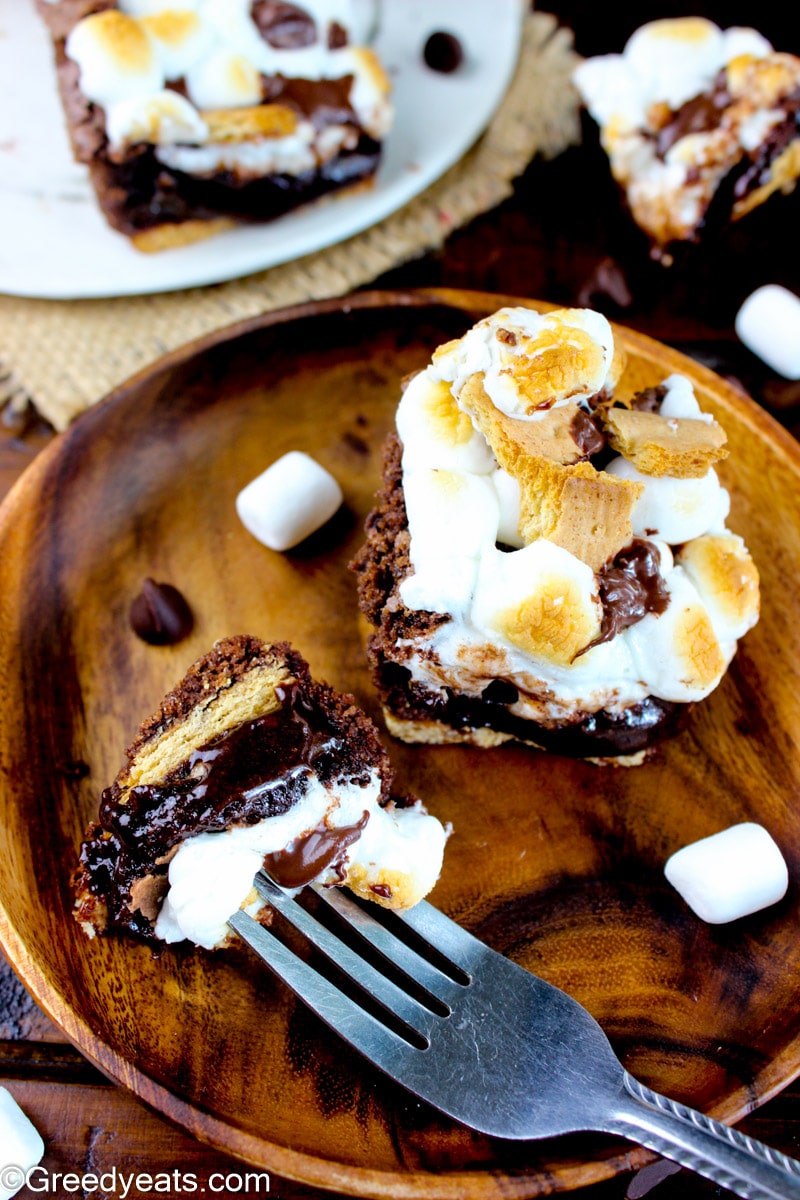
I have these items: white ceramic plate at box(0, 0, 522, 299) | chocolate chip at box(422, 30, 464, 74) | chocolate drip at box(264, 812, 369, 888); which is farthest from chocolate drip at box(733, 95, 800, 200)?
chocolate drip at box(264, 812, 369, 888)

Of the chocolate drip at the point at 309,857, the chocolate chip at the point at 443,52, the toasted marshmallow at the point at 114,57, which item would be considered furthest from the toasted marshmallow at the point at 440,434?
the chocolate chip at the point at 443,52

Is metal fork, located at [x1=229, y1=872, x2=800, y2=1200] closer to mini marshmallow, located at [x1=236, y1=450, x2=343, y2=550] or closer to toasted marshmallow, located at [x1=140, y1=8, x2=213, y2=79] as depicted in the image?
mini marshmallow, located at [x1=236, y1=450, x2=343, y2=550]

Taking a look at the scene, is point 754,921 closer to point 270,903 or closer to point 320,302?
point 270,903

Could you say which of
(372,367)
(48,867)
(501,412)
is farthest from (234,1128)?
(372,367)

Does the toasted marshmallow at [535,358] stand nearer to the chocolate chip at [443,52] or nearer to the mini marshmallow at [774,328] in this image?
the mini marshmallow at [774,328]

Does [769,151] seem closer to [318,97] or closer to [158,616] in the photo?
[318,97]

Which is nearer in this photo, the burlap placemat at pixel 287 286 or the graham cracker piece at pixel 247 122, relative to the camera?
the graham cracker piece at pixel 247 122
